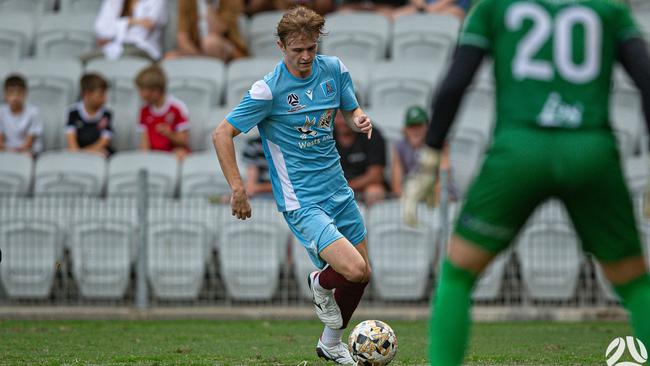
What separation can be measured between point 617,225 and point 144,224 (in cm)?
805

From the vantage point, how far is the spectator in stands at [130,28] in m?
16.2

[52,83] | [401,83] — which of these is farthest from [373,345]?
[52,83]

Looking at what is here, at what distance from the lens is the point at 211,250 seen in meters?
13.1

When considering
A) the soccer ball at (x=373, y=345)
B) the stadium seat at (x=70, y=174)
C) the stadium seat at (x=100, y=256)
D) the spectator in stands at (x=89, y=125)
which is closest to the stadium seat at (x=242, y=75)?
the spectator in stands at (x=89, y=125)

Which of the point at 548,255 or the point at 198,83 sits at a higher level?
the point at 198,83

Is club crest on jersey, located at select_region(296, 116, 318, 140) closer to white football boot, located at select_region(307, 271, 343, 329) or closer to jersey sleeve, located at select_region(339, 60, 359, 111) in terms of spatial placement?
jersey sleeve, located at select_region(339, 60, 359, 111)

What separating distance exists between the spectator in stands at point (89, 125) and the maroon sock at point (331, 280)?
6651 mm

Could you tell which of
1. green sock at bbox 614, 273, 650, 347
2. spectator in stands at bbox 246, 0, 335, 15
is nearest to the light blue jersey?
green sock at bbox 614, 273, 650, 347

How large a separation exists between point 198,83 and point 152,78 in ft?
4.02

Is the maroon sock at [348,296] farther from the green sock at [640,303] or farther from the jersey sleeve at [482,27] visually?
the jersey sleeve at [482,27]

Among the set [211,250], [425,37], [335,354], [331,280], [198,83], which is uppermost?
[425,37]

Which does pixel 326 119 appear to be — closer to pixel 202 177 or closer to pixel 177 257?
pixel 177 257

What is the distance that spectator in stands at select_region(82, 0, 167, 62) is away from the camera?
1619 centimetres

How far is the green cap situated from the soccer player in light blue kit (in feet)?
15.8
